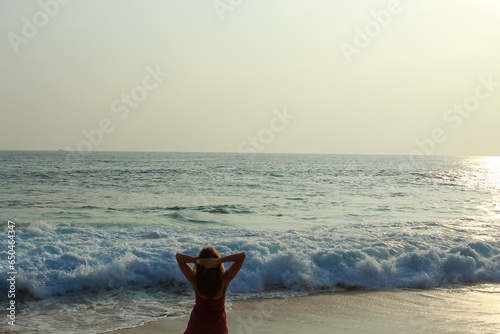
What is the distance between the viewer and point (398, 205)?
800 inches

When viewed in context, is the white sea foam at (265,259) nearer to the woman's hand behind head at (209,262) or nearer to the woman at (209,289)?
the woman at (209,289)

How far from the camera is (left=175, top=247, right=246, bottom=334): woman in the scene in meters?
3.84

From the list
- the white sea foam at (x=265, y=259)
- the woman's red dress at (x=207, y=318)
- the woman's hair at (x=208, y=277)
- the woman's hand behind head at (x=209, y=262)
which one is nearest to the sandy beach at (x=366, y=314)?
the white sea foam at (x=265, y=259)

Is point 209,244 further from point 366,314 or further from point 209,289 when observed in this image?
point 209,289

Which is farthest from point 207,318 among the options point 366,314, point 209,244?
point 209,244

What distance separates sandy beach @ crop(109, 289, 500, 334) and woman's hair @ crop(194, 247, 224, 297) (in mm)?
2805

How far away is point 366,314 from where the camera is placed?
23.7ft

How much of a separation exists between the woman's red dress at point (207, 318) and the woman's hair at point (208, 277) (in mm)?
97

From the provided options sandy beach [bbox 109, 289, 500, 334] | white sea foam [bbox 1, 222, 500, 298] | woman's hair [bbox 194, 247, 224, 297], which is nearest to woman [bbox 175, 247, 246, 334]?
woman's hair [bbox 194, 247, 224, 297]

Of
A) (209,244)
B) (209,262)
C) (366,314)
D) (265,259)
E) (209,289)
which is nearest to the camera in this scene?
(209,262)

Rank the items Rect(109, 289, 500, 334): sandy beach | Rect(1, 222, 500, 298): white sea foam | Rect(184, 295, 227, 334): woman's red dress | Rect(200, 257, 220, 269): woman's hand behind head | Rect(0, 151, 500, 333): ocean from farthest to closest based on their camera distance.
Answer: Rect(1, 222, 500, 298): white sea foam < Rect(0, 151, 500, 333): ocean < Rect(109, 289, 500, 334): sandy beach < Rect(184, 295, 227, 334): woman's red dress < Rect(200, 257, 220, 269): woman's hand behind head

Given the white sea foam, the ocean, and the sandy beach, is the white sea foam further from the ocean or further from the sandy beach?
the sandy beach

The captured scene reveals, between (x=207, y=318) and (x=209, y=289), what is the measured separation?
281 millimetres

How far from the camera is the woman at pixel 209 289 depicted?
3838 mm
